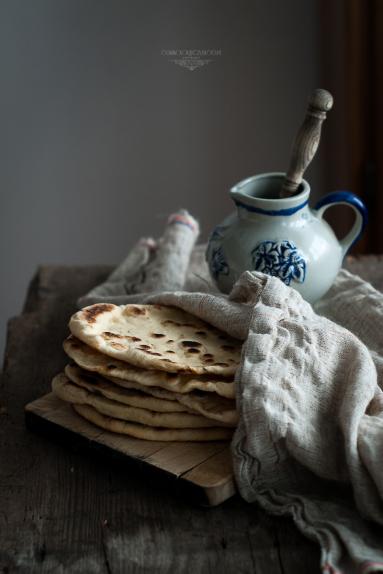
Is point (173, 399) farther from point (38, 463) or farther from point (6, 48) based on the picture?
point (6, 48)

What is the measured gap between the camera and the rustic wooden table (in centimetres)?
83

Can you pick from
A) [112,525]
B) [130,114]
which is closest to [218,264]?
[112,525]

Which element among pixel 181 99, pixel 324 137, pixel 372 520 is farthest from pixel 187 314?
pixel 324 137

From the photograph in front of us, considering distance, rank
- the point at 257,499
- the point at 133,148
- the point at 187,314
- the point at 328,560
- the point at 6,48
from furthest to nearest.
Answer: the point at 133,148, the point at 6,48, the point at 187,314, the point at 257,499, the point at 328,560

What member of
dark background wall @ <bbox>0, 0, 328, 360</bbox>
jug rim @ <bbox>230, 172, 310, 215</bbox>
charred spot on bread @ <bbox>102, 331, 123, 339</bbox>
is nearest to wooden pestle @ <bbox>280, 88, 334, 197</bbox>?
jug rim @ <bbox>230, 172, 310, 215</bbox>

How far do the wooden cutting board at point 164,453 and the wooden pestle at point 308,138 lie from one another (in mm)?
448

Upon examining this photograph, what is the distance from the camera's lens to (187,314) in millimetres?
1146

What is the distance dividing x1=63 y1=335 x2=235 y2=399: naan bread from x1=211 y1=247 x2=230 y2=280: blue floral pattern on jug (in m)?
0.30

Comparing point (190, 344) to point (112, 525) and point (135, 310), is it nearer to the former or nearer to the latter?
point (135, 310)

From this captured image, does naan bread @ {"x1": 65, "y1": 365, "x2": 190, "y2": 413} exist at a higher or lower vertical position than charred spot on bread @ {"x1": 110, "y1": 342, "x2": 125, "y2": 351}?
lower

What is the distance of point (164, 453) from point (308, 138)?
0.51 metres

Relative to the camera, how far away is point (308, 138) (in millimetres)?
1198

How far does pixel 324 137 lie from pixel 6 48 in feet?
3.21

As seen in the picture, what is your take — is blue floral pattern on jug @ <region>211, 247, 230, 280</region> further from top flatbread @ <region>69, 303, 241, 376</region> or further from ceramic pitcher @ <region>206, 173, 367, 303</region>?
top flatbread @ <region>69, 303, 241, 376</region>
